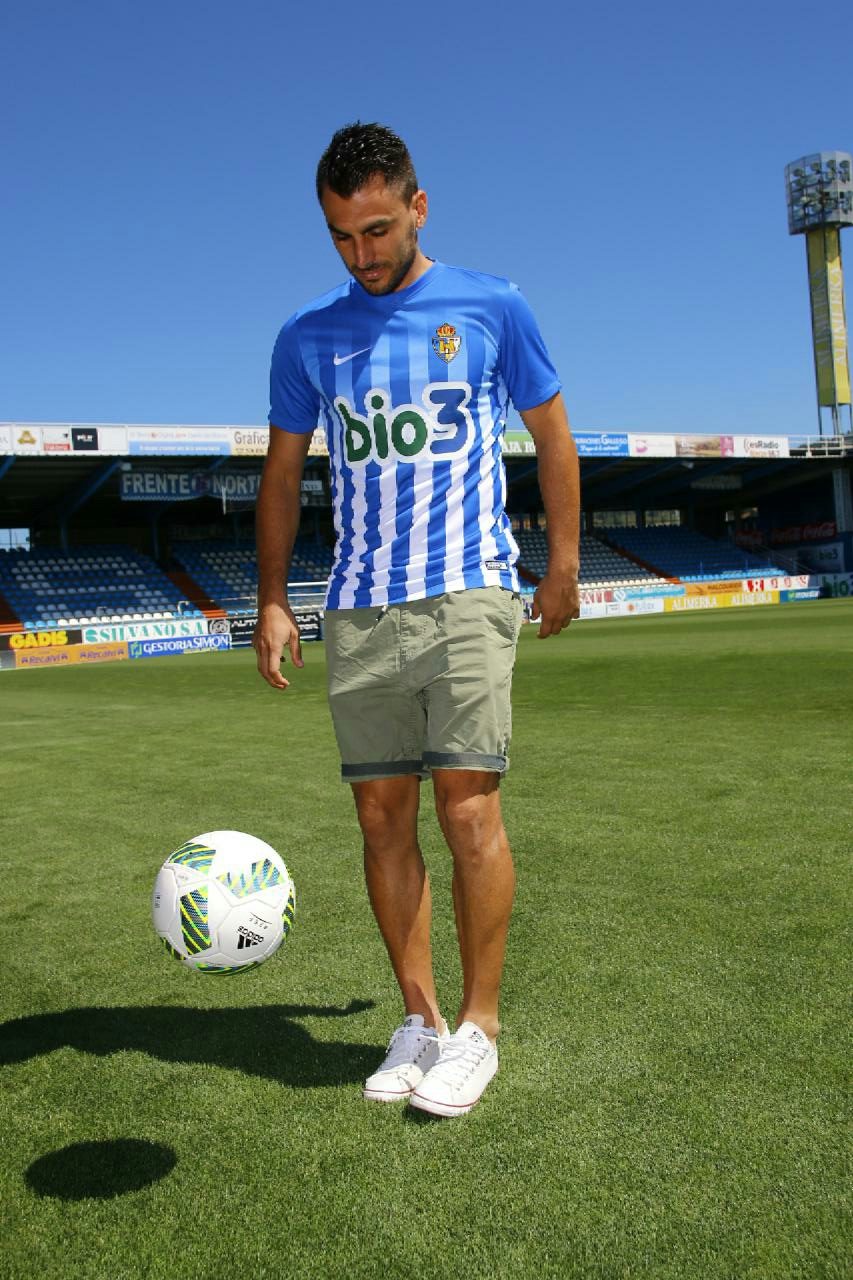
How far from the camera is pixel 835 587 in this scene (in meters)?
44.4

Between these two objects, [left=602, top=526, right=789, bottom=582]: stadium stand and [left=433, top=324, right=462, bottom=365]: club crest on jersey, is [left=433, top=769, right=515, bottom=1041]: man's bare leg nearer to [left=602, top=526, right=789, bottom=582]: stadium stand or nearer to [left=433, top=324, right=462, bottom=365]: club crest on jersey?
[left=433, top=324, right=462, bottom=365]: club crest on jersey

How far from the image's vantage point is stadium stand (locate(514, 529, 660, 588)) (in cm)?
4509

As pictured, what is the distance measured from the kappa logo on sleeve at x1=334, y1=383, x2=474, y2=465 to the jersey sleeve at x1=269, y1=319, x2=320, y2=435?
263 millimetres

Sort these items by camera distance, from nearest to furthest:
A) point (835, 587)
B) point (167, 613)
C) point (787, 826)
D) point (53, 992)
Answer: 1. point (53, 992)
2. point (787, 826)
3. point (167, 613)
4. point (835, 587)

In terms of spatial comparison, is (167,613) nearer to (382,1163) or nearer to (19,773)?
(19,773)

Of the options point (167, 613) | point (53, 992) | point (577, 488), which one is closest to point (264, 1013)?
point (53, 992)

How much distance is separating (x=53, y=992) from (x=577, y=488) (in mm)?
2186

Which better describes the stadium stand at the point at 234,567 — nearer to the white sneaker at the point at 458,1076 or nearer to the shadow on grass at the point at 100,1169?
the white sneaker at the point at 458,1076

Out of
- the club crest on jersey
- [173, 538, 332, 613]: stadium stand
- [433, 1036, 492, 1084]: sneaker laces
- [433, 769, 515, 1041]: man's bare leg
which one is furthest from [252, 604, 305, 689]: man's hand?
[173, 538, 332, 613]: stadium stand

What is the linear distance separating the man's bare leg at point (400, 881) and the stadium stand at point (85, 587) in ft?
108

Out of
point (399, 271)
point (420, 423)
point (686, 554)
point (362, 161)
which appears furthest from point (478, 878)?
point (686, 554)

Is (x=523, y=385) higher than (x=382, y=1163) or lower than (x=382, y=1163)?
higher

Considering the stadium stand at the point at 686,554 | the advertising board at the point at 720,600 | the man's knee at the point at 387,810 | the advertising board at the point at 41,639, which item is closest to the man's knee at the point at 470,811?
the man's knee at the point at 387,810

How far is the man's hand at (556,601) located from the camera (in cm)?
272
